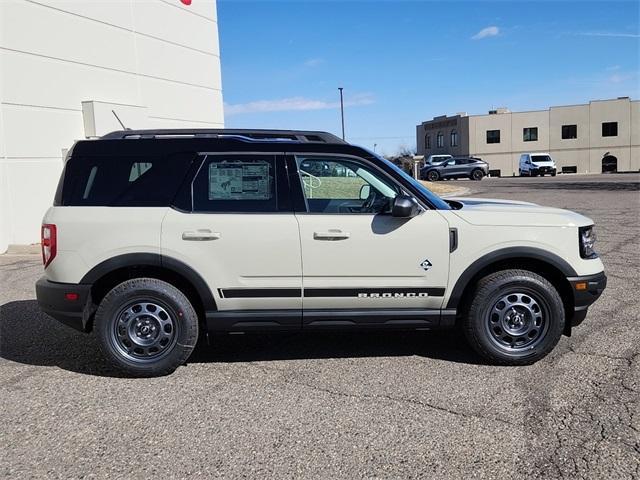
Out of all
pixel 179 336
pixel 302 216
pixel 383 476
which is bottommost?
pixel 383 476

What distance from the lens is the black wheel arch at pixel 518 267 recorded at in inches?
173

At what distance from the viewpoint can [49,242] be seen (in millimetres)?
4383

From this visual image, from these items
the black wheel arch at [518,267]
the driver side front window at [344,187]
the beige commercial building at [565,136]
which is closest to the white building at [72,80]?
the driver side front window at [344,187]

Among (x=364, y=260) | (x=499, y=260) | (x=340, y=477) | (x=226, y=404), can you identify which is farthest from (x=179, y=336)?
(x=499, y=260)

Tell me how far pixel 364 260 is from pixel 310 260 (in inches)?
16.7

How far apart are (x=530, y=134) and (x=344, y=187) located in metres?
64.0

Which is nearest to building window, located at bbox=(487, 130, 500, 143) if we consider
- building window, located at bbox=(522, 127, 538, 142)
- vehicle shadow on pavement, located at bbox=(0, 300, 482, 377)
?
building window, located at bbox=(522, 127, 538, 142)

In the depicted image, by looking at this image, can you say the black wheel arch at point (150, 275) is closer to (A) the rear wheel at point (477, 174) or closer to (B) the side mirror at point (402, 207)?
(B) the side mirror at point (402, 207)

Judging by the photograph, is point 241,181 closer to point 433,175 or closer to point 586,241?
point 586,241

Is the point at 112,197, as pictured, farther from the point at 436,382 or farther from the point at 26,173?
the point at 26,173

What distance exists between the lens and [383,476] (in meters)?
2.97

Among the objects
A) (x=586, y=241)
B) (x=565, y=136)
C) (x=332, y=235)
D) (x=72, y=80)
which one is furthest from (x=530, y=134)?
(x=332, y=235)

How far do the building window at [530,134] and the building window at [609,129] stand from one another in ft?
23.0

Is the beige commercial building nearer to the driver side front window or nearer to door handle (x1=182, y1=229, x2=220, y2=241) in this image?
the driver side front window
